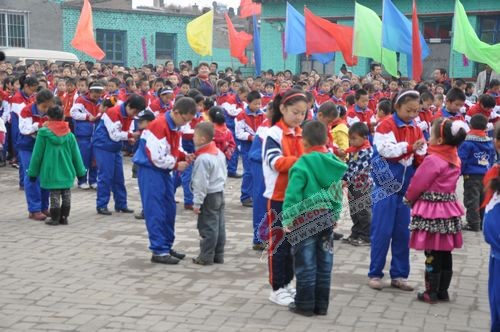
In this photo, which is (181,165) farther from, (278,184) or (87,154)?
(87,154)

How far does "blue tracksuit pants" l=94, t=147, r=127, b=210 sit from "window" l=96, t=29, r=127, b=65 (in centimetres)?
2812

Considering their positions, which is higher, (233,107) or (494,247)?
(233,107)

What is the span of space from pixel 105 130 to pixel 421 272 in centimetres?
474

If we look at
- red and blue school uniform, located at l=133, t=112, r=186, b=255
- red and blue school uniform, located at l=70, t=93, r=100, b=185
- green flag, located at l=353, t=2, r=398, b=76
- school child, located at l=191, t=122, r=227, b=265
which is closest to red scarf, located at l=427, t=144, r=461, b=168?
school child, located at l=191, t=122, r=227, b=265

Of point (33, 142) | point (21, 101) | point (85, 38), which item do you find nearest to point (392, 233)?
point (33, 142)

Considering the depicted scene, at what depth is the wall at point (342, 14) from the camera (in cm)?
2672

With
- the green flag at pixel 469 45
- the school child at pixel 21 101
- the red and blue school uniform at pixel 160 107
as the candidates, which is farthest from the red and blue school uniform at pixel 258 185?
the green flag at pixel 469 45

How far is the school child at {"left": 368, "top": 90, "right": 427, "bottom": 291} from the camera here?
669cm

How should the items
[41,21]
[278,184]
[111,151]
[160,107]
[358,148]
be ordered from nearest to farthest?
1. [278,184]
2. [358,148]
3. [111,151]
4. [160,107]
5. [41,21]

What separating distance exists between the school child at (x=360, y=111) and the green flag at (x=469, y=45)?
3469mm

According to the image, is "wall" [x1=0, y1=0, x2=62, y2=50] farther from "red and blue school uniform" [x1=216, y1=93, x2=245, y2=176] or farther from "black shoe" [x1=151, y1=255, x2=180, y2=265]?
"black shoe" [x1=151, y1=255, x2=180, y2=265]

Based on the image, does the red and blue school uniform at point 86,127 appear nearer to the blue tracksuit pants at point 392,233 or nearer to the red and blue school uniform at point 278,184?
the red and blue school uniform at point 278,184

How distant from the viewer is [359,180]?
8.66m

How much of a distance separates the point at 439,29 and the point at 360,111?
1611cm
